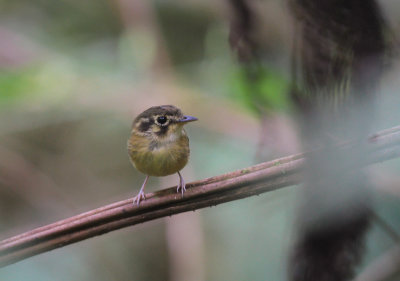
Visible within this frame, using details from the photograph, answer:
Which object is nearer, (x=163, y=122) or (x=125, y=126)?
(x=163, y=122)

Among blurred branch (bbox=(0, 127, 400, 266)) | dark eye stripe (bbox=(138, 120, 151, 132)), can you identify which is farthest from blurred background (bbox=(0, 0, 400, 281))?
blurred branch (bbox=(0, 127, 400, 266))

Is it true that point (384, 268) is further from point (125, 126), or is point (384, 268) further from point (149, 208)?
point (125, 126)

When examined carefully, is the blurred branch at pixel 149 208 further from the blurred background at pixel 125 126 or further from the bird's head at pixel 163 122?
the bird's head at pixel 163 122

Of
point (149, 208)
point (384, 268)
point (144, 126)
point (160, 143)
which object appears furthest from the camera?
point (144, 126)

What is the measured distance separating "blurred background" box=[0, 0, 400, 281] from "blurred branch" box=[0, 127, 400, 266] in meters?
0.85

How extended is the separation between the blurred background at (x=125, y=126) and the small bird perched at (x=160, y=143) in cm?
42

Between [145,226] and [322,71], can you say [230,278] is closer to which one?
[145,226]

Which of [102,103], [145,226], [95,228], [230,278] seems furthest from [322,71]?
[145,226]

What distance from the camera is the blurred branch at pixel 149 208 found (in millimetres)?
1499

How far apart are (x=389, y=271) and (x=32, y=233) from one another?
1.44 metres

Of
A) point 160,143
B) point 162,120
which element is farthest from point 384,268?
point 162,120

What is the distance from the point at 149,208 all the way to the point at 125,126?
293 centimetres

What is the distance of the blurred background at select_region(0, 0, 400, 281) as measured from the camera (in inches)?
127

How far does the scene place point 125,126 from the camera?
4.55 metres
